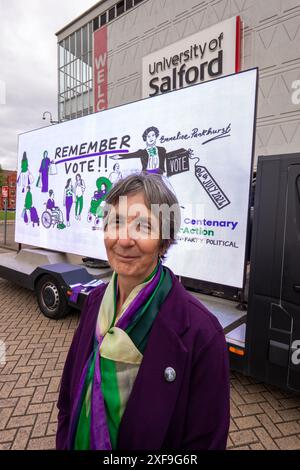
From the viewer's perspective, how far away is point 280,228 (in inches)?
95.7

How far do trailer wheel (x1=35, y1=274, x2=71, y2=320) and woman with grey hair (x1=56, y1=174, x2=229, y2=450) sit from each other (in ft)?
11.0

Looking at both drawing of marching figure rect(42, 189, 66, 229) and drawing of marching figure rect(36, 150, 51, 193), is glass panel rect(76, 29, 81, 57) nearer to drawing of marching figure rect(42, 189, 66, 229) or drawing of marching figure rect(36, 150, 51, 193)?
drawing of marching figure rect(36, 150, 51, 193)

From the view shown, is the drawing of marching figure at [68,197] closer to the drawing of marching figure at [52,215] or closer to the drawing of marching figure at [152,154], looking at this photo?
the drawing of marching figure at [52,215]

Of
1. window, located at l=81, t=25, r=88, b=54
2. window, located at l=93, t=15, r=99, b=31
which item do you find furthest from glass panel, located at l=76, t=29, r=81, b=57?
window, located at l=93, t=15, r=99, b=31

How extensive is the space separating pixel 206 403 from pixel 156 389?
7.6 inches

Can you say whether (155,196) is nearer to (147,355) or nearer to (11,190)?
→ (147,355)

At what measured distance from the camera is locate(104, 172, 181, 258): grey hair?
1.21 metres

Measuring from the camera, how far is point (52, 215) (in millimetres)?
5348

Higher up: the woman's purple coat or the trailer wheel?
the woman's purple coat

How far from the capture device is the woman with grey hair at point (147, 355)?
1.06 meters

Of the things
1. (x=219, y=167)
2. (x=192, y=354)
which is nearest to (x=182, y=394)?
(x=192, y=354)

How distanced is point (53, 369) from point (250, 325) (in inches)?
86.0

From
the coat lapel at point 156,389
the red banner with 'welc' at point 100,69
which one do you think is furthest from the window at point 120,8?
the coat lapel at point 156,389
